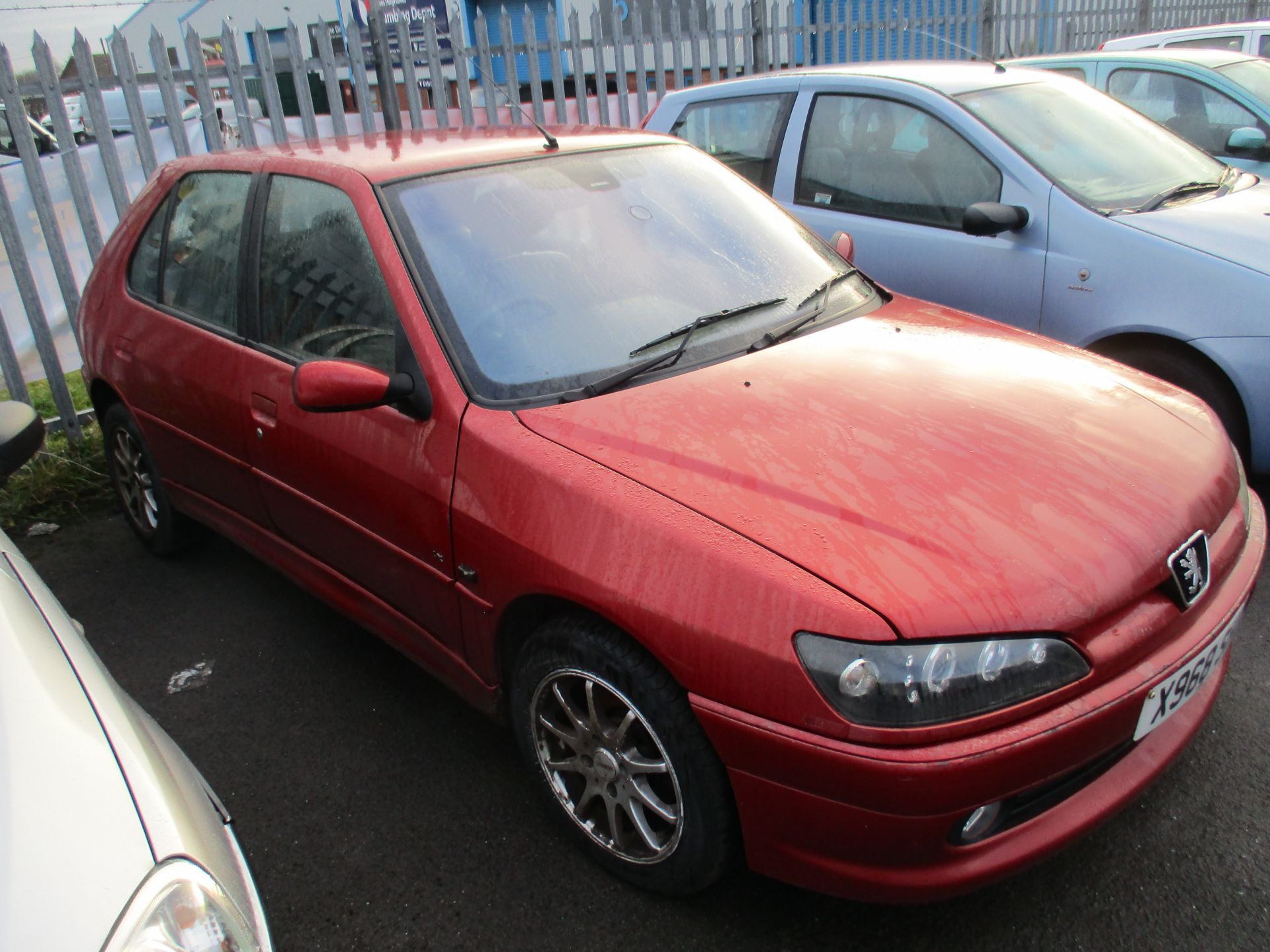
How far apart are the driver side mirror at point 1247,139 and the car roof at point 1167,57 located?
0.76 metres

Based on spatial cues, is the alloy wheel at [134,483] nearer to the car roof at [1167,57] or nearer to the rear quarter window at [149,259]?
the rear quarter window at [149,259]

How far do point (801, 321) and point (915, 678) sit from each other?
1279 millimetres

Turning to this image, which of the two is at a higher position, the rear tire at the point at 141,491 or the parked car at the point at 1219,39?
the parked car at the point at 1219,39

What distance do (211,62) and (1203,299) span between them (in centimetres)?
630

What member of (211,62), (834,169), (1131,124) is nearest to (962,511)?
(834,169)

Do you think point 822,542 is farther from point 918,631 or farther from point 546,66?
point 546,66

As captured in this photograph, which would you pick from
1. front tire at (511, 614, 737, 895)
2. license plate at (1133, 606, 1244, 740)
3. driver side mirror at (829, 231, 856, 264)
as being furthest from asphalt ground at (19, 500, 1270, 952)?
driver side mirror at (829, 231, 856, 264)

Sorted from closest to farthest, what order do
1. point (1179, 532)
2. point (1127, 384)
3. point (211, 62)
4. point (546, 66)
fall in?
point (1179, 532) → point (1127, 384) → point (211, 62) → point (546, 66)

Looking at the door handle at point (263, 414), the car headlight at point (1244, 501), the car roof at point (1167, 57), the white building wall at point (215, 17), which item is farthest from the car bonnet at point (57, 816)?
the white building wall at point (215, 17)

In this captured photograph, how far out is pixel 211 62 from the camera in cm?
672

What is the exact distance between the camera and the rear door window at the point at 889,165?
13.3 ft

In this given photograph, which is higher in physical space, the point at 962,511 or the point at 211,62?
the point at 211,62

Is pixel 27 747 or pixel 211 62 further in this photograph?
pixel 211 62

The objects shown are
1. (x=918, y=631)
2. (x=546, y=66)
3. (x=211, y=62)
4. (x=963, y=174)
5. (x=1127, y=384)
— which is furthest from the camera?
(x=546, y=66)
